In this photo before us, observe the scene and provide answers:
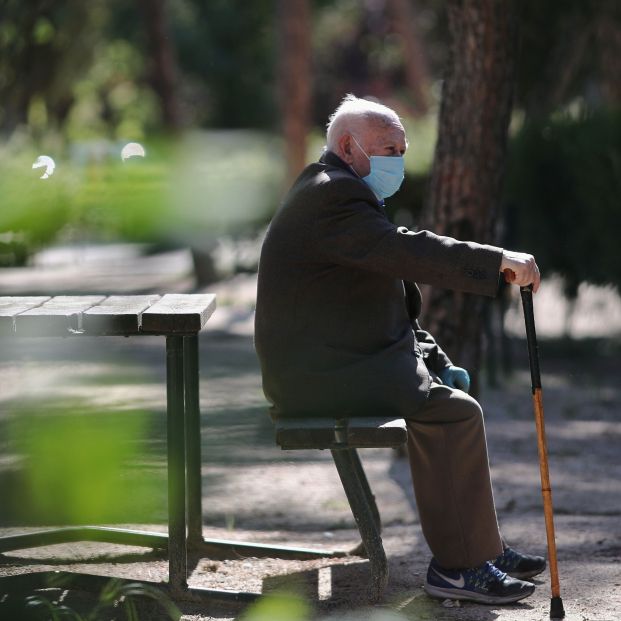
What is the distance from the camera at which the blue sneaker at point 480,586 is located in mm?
3951

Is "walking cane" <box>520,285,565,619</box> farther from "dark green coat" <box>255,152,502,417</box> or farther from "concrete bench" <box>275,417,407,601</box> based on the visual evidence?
"concrete bench" <box>275,417,407,601</box>

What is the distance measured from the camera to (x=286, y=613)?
6.19ft

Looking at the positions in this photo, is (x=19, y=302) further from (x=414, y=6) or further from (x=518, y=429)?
Answer: (x=414, y=6)

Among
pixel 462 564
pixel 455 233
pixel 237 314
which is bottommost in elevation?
pixel 237 314

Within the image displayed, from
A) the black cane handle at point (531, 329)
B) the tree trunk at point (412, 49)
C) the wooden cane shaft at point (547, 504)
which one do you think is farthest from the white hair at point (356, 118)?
the tree trunk at point (412, 49)

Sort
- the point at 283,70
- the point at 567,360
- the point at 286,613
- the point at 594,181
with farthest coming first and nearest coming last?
the point at 283,70 → the point at 567,360 → the point at 594,181 → the point at 286,613

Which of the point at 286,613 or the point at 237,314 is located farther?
the point at 237,314

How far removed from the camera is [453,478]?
3934 mm

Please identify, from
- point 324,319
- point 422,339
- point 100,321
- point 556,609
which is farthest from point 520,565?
point 100,321

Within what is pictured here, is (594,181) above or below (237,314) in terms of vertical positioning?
above

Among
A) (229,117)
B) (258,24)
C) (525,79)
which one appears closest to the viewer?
(525,79)

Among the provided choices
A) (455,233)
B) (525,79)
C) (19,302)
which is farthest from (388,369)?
(525,79)

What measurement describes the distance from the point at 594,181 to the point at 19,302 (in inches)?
243

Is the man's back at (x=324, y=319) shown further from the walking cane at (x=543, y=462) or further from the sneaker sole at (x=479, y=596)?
the sneaker sole at (x=479, y=596)
